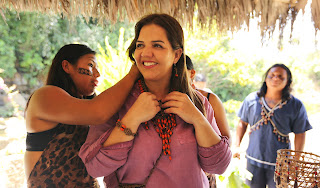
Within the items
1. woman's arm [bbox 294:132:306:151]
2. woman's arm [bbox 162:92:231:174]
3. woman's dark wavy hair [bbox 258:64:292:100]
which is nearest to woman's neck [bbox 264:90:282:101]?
woman's dark wavy hair [bbox 258:64:292:100]

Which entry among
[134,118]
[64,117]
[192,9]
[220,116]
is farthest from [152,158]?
[192,9]

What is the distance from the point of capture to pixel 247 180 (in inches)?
117

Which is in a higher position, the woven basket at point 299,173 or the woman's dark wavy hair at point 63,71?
the woman's dark wavy hair at point 63,71

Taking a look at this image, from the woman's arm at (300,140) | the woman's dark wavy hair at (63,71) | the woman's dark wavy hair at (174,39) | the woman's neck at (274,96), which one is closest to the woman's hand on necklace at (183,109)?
the woman's dark wavy hair at (174,39)

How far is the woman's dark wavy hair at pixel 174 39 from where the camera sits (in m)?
1.21

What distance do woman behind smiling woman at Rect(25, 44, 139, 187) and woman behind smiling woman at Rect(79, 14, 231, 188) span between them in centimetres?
10

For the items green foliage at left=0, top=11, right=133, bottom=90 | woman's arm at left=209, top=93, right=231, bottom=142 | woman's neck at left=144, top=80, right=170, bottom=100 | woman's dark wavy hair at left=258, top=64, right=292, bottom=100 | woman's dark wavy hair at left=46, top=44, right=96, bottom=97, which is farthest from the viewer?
green foliage at left=0, top=11, right=133, bottom=90

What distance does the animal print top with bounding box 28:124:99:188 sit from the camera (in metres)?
1.39

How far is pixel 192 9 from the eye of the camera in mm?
2326

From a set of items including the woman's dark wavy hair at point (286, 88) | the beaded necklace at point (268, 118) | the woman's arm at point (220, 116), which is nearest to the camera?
the woman's arm at point (220, 116)

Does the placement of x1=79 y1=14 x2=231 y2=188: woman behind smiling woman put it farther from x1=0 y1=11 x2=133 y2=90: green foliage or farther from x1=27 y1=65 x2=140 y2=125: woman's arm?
x1=0 y1=11 x2=133 y2=90: green foliage

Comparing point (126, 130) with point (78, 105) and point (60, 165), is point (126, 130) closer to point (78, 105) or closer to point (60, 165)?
point (78, 105)

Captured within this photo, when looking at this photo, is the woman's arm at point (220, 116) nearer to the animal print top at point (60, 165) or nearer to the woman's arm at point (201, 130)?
the woman's arm at point (201, 130)

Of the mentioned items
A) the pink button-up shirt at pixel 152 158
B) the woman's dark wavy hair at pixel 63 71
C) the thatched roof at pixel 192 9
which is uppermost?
the thatched roof at pixel 192 9
